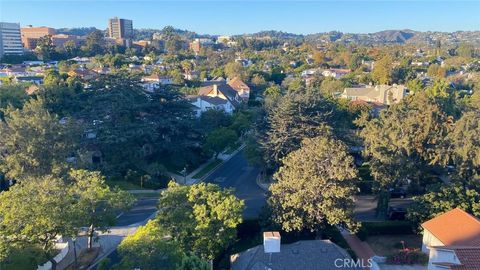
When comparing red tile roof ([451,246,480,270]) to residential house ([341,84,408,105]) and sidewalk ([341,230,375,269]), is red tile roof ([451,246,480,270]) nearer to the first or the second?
sidewalk ([341,230,375,269])

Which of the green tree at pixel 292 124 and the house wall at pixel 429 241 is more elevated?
the green tree at pixel 292 124

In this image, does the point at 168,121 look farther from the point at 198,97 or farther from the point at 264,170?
the point at 198,97

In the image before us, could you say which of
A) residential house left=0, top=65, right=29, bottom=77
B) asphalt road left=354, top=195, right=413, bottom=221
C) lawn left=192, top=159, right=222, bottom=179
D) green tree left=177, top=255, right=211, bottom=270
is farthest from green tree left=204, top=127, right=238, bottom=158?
residential house left=0, top=65, right=29, bottom=77

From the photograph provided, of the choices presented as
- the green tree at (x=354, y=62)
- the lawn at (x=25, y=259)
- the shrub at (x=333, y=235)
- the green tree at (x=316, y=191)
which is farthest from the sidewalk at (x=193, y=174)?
the green tree at (x=354, y=62)

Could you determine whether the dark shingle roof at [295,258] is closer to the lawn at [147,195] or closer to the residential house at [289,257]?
the residential house at [289,257]

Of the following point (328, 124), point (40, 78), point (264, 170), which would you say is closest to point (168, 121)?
point (264, 170)

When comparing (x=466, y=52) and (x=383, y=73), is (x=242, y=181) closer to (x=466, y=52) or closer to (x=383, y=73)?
(x=383, y=73)

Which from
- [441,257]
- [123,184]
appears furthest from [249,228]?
[123,184]
